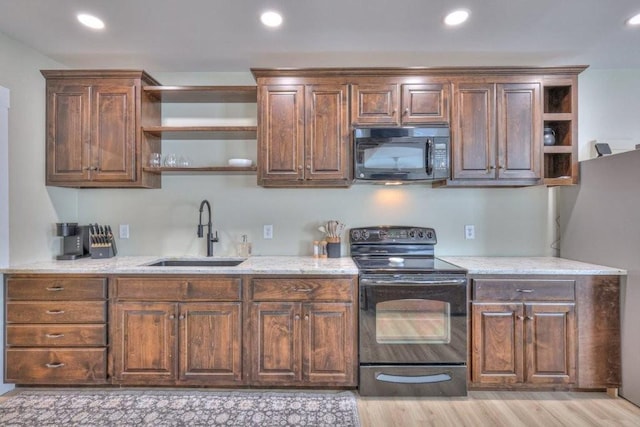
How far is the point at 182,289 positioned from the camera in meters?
2.38

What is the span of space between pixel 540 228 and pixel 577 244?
0.33 metres

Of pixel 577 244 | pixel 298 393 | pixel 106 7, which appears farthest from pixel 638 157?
pixel 106 7

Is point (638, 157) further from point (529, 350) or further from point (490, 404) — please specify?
point (490, 404)

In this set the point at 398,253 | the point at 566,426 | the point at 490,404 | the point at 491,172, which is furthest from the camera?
the point at 398,253

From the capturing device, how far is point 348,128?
264cm

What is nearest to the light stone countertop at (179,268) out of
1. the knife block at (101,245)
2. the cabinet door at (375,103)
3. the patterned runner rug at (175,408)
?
the knife block at (101,245)

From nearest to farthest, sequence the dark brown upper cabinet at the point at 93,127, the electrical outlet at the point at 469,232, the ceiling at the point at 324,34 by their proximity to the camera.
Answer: the ceiling at the point at 324,34
the dark brown upper cabinet at the point at 93,127
the electrical outlet at the point at 469,232

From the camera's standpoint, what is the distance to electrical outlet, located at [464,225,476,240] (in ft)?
9.98

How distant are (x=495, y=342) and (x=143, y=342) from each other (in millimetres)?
2425

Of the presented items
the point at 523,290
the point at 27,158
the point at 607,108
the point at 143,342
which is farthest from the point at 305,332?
the point at 607,108

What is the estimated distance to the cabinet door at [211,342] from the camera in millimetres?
2373

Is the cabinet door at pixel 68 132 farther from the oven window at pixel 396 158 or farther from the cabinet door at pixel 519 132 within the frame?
the cabinet door at pixel 519 132

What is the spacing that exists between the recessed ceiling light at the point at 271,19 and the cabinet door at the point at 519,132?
1.71m

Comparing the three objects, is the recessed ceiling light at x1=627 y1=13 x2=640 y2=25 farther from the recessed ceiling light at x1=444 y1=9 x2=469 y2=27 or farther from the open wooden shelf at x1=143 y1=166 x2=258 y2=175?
the open wooden shelf at x1=143 y1=166 x2=258 y2=175
